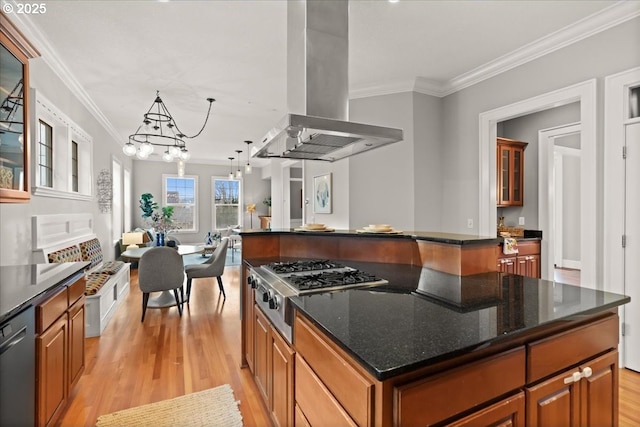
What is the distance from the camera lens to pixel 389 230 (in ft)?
8.01

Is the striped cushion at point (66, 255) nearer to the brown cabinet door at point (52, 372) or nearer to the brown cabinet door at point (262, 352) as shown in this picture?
the brown cabinet door at point (52, 372)

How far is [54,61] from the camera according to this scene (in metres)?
3.14

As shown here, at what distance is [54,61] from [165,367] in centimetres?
314

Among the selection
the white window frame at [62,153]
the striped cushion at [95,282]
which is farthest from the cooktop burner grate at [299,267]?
the white window frame at [62,153]

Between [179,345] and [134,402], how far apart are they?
0.89 meters

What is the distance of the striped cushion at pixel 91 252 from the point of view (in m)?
3.91

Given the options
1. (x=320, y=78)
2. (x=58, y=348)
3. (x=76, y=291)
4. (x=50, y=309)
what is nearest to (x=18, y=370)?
(x=50, y=309)

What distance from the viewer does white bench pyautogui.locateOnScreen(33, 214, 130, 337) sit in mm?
3020

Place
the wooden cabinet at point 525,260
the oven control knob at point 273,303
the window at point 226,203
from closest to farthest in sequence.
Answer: the oven control knob at point 273,303
the wooden cabinet at point 525,260
the window at point 226,203

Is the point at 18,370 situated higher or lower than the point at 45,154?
lower

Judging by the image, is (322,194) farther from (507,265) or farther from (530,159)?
(530,159)

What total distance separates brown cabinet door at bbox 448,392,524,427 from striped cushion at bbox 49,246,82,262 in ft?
12.0

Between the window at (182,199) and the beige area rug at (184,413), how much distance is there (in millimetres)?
7862

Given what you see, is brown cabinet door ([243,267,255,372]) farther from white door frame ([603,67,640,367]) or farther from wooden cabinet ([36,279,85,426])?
white door frame ([603,67,640,367])
